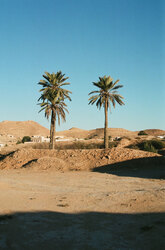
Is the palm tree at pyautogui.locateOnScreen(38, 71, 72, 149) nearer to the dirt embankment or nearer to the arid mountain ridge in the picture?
the dirt embankment

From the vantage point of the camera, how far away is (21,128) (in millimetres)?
152000

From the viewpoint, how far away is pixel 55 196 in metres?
13.2

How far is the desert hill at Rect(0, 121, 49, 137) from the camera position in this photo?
464 ft

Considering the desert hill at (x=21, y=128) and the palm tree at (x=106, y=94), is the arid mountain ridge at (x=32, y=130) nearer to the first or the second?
the desert hill at (x=21, y=128)

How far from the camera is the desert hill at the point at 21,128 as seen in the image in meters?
142

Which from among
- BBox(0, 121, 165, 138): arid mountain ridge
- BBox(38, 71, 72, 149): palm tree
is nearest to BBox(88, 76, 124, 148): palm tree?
BBox(38, 71, 72, 149): palm tree
